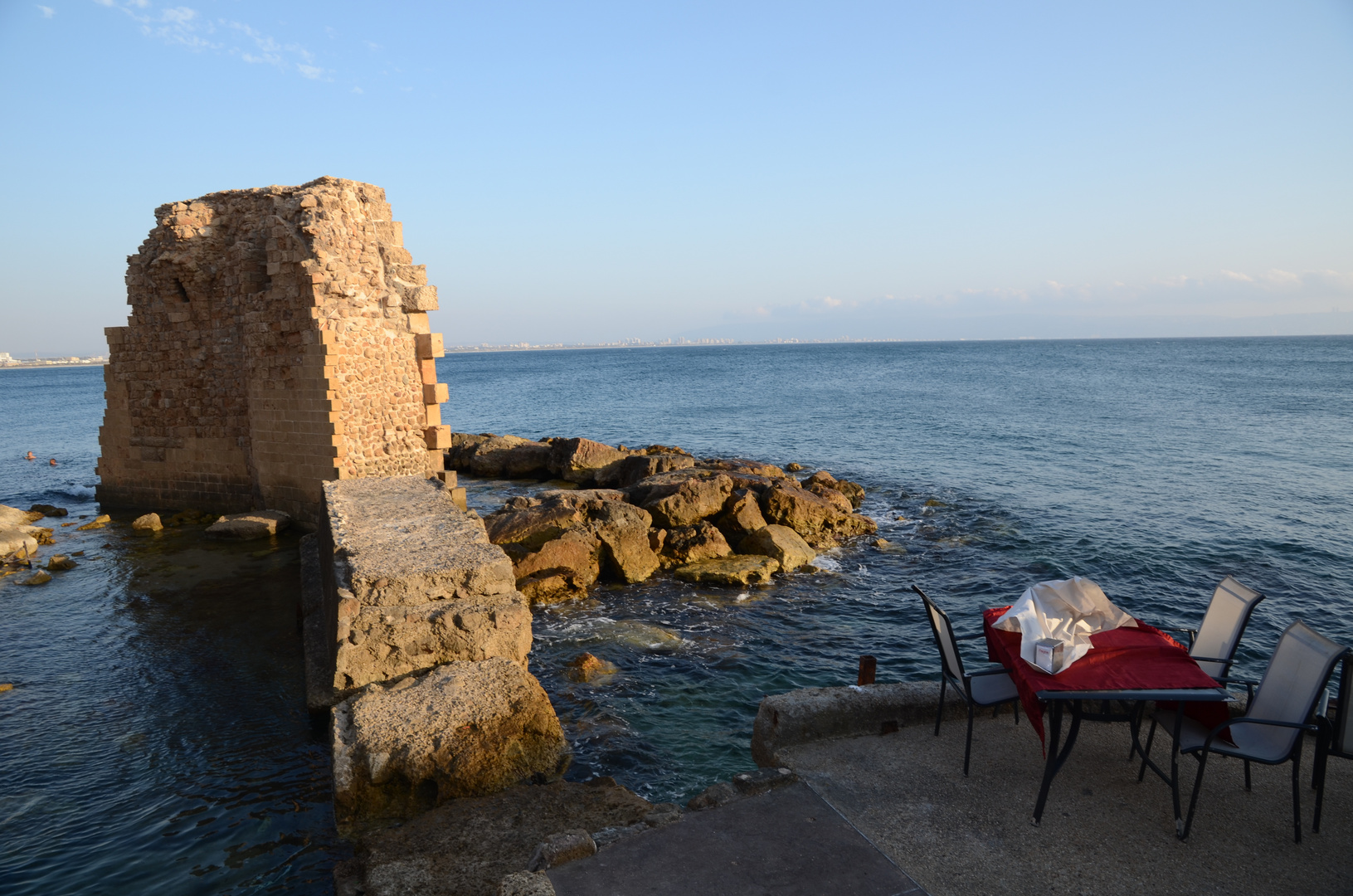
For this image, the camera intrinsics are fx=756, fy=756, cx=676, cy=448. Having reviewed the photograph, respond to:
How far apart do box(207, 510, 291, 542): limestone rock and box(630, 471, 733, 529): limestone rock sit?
245 inches

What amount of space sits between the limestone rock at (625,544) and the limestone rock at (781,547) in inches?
70.3

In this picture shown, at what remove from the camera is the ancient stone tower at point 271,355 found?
38.9 ft

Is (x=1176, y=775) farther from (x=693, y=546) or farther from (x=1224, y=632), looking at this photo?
(x=693, y=546)

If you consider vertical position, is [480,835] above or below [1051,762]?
below

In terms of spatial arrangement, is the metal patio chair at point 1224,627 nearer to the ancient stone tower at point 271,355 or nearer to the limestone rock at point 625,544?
the limestone rock at point 625,544

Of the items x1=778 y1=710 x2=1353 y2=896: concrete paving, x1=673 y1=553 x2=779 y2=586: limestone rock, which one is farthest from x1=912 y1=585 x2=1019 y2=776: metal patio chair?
x1=673 y1=553 x2=779 y2=586: limestone rock

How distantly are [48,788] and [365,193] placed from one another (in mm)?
9936

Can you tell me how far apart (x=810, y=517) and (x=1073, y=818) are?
1040cm

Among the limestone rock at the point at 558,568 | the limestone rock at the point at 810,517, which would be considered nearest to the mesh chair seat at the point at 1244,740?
the limestone rock at the point at 558,568

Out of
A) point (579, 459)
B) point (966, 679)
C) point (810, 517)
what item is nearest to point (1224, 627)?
point (966, 679)

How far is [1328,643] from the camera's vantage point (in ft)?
12.3

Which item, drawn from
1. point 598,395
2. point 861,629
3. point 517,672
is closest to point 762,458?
point 861,629

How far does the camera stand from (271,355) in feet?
40.9

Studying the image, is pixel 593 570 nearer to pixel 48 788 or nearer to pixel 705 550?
pixel 705 550
